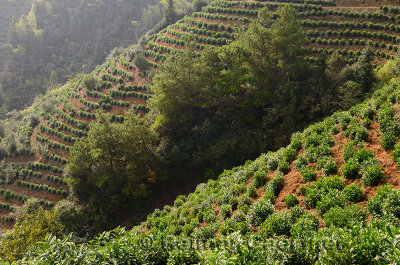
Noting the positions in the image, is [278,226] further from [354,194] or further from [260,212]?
[354,194]

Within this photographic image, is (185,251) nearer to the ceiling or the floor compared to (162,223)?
nearer to the ceiling

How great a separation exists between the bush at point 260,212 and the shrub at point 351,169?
355 centimetres

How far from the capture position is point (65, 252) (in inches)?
281

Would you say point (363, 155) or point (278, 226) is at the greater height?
point (363, 155)

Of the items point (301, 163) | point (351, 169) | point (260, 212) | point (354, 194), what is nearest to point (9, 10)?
point (301, 163)

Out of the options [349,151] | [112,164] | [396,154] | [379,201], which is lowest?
[112,164]

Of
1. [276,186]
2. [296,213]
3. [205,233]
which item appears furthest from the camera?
[276,186]

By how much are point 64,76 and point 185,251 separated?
90779mm

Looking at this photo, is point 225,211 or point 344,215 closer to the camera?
point 344,215

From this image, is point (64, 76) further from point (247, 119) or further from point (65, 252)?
point (65, 252)

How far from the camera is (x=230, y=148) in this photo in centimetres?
2950

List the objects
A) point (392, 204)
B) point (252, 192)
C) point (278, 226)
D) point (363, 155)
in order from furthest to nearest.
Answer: point (252, 192)
point (363, 155)
point (278, 226)
point (392, 204)

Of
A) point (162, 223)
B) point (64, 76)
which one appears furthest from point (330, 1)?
point (64, 76)

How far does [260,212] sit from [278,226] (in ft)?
5.43
